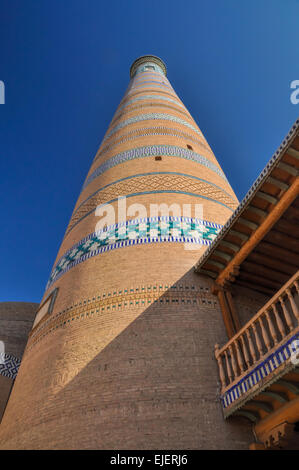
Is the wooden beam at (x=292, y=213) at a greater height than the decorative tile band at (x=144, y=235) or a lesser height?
lesser

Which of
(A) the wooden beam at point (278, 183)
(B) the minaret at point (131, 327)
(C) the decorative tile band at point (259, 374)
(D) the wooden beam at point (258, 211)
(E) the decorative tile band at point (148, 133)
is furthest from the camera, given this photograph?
(E) the decorative tile band at point (148, 133)

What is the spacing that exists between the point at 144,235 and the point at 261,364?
7.58 feet

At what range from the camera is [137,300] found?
3945mm

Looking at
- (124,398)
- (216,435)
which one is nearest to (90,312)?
(124,398)

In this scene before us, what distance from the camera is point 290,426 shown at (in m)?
2.77

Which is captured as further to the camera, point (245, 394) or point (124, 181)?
point (124, 181)

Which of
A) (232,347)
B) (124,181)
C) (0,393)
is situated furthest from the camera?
(124,181)

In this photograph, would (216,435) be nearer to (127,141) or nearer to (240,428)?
(240,428)

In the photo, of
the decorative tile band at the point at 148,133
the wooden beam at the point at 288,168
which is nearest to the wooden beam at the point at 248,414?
the wooden beam at the point at 288,168

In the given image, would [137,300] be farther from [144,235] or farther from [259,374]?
[259,374]

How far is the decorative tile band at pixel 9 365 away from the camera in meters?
5.75

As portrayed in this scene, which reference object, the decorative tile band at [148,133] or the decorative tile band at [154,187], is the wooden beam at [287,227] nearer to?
the decorative tile band at [154,187]

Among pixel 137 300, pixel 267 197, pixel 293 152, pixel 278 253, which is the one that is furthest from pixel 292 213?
pixel 137 300

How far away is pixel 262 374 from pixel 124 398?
113cm
